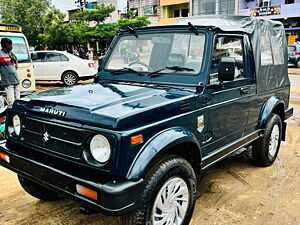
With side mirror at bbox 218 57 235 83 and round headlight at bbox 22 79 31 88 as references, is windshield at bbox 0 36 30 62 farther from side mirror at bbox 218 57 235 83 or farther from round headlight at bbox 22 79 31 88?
side mirror at bbox 218 57 235 83

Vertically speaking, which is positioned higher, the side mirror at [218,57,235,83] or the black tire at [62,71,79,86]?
the side mirror at [218,57,235,83]

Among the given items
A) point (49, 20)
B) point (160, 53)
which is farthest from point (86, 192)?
point (49, 20)

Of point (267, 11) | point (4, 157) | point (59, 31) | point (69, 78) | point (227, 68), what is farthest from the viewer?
point (267, 11)

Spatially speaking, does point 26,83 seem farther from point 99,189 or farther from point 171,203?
point 99,189

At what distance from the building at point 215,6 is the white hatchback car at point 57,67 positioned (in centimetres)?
2384

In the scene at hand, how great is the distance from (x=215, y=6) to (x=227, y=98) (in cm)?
3281

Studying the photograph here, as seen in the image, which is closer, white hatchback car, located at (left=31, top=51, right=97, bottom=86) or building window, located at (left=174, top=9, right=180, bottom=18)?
white hatchback car, located at (left=31, top=51, right=97, bottom=86)

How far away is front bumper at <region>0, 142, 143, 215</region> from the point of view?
2182 mm

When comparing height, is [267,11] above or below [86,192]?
above

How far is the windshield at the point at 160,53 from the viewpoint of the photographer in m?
3.38

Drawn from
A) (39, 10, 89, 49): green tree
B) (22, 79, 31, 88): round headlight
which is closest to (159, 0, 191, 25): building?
(39, 10, 89, 49): green tree

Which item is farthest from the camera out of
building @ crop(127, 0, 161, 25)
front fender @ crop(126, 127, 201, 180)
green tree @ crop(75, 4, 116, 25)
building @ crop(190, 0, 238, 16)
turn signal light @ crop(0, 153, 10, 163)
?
building @ crop(127, 0, 161, 25)

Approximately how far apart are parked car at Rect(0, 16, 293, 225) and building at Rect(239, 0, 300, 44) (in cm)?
2791

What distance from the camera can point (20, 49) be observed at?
9.79m
